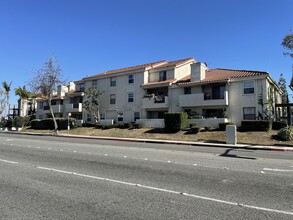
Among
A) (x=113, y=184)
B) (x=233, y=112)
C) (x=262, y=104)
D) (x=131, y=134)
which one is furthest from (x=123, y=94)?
(x=113, y=184)

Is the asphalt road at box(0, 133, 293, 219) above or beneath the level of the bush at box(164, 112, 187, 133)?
beneath

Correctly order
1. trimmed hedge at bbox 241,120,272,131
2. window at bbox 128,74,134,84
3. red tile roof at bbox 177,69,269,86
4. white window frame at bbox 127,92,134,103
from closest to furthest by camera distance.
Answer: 1. trimmed hedge at bbox 241,120,272,131
2. red tile roof at bbox 177,69,269,86
3. white window frame at bbox 127,92,134,103
4. window at bbox 128,74,134,84

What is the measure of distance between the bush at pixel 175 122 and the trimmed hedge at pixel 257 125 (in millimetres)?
6319

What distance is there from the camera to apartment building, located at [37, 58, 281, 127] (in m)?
29.2

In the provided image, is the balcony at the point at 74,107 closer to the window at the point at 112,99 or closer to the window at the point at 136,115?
A: the window at the point at 112,99

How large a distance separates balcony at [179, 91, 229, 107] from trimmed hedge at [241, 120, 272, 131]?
4.70 m

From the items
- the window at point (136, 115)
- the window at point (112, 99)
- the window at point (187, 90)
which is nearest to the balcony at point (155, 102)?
the window at point (136, 115)

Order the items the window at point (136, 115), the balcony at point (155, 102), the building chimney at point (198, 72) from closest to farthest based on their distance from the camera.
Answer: the building chimney at point (198, 72)
the balcony at point (155, 102)
the window at point (136, 115)

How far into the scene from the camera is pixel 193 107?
107 ft

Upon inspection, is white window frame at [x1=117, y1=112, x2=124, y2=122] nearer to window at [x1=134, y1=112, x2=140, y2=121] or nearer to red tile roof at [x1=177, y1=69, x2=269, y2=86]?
window at [x1=134, y1=112, x2=140, y2=121]

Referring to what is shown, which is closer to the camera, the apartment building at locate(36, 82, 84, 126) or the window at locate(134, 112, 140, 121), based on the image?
the window at locate(134, 112, 140, 121)

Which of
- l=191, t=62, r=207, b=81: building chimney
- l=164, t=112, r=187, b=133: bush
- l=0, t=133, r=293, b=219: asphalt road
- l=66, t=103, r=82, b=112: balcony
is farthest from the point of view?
l=66, t=103, r=82, b=112: balcony

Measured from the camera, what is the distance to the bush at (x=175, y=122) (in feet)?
94.1

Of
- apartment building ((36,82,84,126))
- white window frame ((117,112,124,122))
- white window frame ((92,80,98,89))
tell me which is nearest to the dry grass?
white window frame ((117,112,124,122))
